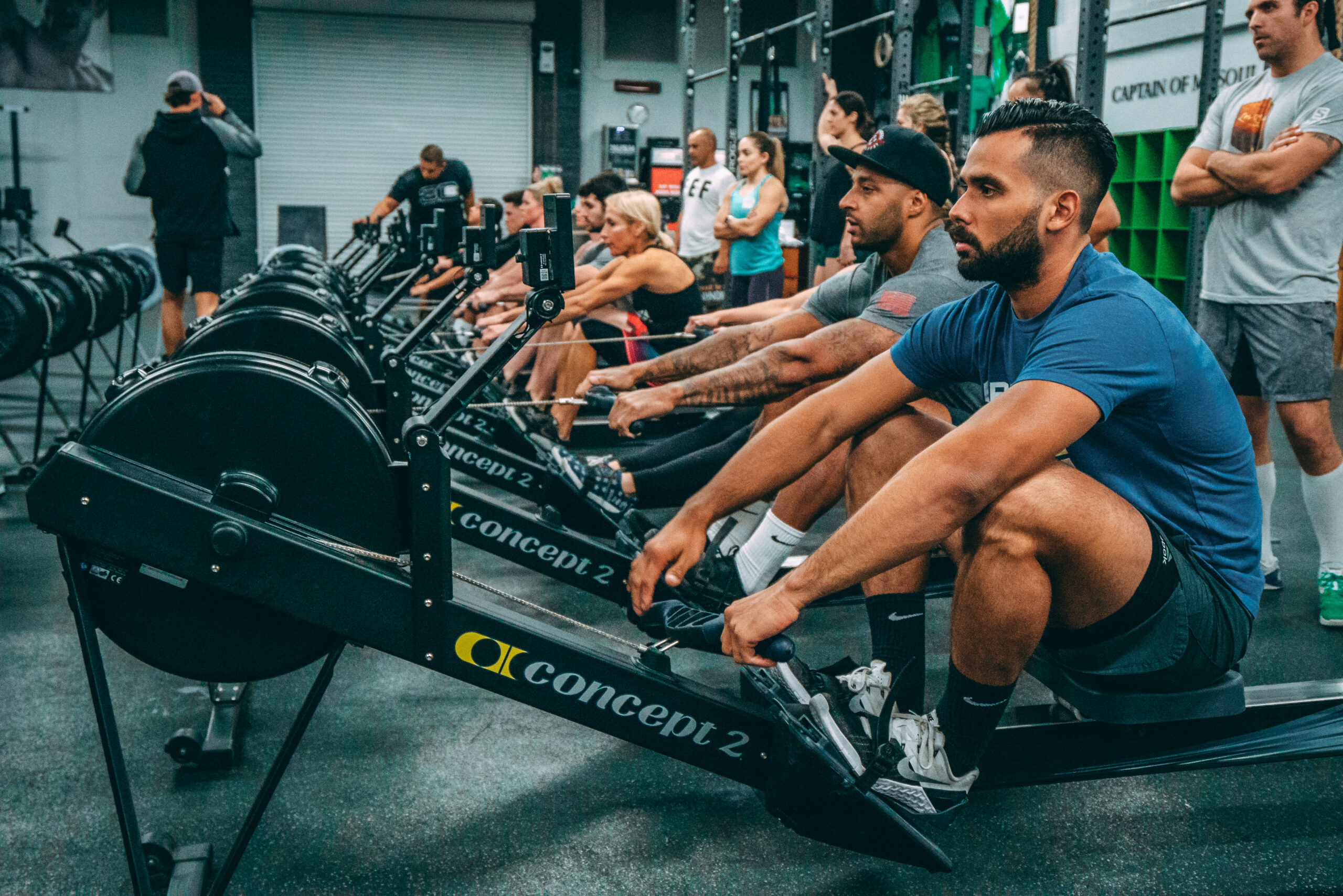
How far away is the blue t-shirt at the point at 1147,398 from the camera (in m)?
1.51

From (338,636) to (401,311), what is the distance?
6.96m

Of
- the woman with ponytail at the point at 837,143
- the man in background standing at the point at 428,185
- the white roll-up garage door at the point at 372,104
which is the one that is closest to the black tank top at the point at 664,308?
the woman with ponytail at the point at 837,143

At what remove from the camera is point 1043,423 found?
4.78 ft

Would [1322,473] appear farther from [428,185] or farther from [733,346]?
[428,185]

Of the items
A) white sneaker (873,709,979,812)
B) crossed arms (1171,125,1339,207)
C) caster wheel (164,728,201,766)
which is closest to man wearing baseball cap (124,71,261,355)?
caster wheel (164,728,201,766)

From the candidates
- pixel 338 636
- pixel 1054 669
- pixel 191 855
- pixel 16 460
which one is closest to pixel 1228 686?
pixel 1054 669

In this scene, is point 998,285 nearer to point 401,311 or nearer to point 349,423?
point 349,423

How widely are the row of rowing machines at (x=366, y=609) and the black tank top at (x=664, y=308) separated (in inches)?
121

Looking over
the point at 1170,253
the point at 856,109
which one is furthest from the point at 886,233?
the point at 1170,253

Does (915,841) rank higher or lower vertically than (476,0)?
lower

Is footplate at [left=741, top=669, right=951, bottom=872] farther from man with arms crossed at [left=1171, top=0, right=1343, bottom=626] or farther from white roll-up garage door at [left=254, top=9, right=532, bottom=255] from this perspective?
white roll-up garage door at [left=254, top=9, right=532, bottom=255]

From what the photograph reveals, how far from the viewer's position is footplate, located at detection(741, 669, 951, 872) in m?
1.67

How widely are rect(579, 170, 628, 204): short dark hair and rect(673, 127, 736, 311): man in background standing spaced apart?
889 mm

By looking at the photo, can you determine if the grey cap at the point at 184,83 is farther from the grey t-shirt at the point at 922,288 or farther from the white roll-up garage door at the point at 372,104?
the white roll-up garage door at the point at 372,104
